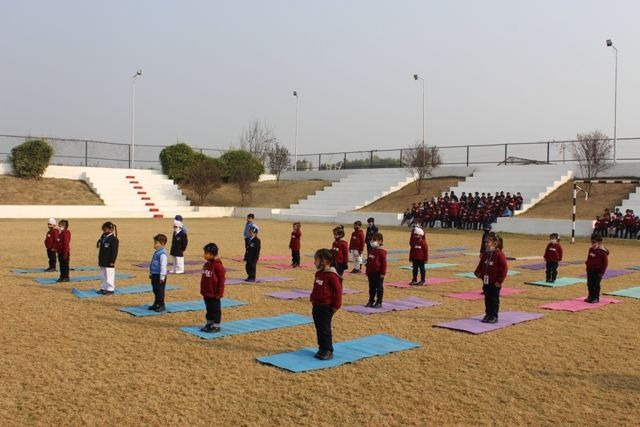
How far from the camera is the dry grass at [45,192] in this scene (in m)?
39.2

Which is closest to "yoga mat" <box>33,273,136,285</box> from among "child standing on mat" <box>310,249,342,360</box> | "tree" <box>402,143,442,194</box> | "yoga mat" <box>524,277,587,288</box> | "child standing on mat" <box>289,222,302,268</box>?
"child standing on mat" <box>289,222,302,268</box>

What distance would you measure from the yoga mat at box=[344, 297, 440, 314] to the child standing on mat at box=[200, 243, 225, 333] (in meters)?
2.74

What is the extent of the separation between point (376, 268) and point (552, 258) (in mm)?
5508

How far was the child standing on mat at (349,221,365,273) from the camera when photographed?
15.0 meters

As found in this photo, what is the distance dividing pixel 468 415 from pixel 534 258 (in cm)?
1561

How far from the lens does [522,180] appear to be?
40312 millimetres

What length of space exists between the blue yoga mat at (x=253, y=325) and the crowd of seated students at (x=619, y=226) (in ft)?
74.0

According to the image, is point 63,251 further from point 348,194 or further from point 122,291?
point 348,194

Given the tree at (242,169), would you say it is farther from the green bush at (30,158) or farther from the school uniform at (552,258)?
the school uniform at (552,258)

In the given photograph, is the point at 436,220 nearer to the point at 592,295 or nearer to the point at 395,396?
the point at 592,295

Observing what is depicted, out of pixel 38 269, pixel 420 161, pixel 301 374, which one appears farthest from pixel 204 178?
pixel 301 374

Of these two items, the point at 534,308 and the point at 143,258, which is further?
the point at 143,258

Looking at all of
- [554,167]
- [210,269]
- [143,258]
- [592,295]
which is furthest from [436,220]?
[210,269]

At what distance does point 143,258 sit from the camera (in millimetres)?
17594
